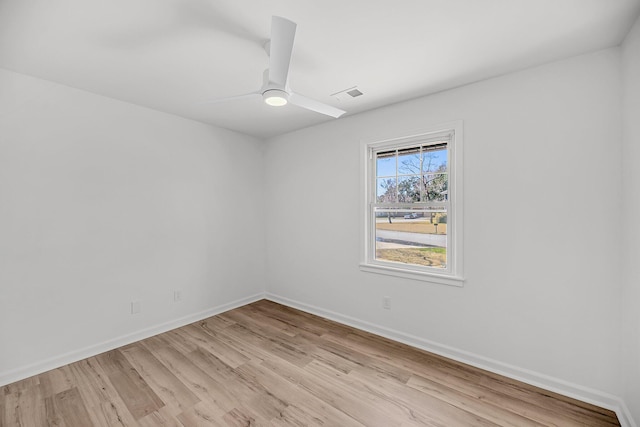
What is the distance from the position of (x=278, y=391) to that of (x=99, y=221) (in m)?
2.33

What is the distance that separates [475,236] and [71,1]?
3.20 metres

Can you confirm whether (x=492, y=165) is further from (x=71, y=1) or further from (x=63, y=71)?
(x=63, y=71)

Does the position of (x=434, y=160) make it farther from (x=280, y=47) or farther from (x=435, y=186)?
(x=280, y=47)

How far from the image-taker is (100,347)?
2.60 meters

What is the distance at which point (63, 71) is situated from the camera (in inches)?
85.4

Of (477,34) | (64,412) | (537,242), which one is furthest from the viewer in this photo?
(537,242)

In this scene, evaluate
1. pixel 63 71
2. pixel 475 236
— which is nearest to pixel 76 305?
pixel 63 71

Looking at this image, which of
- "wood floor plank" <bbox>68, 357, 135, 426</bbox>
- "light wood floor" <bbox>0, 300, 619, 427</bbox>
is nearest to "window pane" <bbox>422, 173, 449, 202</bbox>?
"light wood floor" <bbox>0, 300, 619, 427</bbox>

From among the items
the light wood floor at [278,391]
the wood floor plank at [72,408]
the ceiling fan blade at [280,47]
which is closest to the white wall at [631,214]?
the light wood floor at [278,391]

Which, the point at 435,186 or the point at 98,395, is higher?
the point at 435,186

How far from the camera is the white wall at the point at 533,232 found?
187 centimetres

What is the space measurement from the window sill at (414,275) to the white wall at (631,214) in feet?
3.33

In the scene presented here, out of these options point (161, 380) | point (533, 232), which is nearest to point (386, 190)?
point (533, 232)

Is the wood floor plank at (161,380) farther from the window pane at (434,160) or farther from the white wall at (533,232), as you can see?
the window pane at (434,160)
